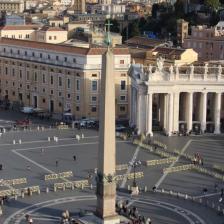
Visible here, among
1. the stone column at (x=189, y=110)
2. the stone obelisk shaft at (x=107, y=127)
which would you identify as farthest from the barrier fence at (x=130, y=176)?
the stone column at (x=189, y=110)

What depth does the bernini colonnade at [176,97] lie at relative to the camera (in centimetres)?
6706

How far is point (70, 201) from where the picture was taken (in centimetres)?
4300

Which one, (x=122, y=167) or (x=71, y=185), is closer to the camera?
→ (x=71, y=185)

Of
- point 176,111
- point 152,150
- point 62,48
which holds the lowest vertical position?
point 152,150

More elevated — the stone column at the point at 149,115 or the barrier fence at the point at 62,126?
the stone column at the point at 149,115

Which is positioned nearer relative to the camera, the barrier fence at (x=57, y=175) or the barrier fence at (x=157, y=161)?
the barrier fence at (x=57, y=175)

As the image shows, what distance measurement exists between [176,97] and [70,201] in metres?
27.4

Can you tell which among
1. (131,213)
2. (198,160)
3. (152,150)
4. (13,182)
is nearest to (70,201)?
(131,213)

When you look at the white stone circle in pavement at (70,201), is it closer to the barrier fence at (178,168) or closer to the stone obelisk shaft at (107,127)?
the stone obelisk shaft at (107,127)

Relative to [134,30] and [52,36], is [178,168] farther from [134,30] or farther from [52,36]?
[134,30]

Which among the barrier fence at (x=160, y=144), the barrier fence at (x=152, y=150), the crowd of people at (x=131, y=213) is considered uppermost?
the crowd of people at (x=131, y=213)

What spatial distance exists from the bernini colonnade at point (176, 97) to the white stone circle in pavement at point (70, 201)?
24.0 metres

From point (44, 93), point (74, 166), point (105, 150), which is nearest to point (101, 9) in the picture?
point (44, 93)

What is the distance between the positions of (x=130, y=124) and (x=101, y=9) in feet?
433
